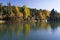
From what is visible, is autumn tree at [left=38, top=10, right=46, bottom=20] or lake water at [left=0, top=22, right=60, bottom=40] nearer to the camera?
lake water at [left=0, top=22, right=60, bottom=40]

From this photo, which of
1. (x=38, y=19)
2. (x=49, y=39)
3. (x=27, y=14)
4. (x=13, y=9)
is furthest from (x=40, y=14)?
(x=49, y=39)

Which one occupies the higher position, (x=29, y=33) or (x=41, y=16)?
(x=29, y=33)

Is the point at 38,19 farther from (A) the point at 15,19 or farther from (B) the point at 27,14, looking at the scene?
(A) the point at 15,19

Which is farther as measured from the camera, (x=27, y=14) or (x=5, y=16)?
(x=27, y=14)

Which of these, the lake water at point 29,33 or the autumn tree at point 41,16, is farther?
the autumn tree at point 41,16

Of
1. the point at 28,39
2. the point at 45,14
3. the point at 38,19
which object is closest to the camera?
the point at 28,39

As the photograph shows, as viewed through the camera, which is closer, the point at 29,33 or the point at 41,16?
the point at 29,33

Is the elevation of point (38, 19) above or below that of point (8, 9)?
below

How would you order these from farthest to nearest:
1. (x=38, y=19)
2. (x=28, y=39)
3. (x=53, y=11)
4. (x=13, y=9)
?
(x=53, y=11) < (x=38, y=19) < (x=13, y=9) < (x=28, y=39)

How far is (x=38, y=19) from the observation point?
63.3 meters

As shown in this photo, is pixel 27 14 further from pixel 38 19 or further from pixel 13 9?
pixel 38 19

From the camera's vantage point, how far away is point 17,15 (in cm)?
4978

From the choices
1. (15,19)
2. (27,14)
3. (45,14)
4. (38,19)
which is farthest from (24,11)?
(45,14)

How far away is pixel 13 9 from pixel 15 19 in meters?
4.78
